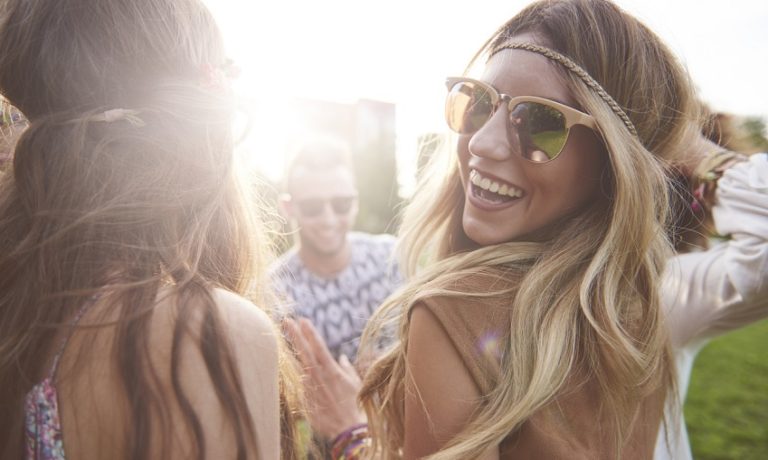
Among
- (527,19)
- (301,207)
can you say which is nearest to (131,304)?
(527,19)

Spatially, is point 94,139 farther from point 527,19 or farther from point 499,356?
point 527,19

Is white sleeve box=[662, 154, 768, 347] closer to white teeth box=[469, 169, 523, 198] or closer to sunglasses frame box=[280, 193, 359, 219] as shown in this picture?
white teeth box=[469, 169, 523, 198]

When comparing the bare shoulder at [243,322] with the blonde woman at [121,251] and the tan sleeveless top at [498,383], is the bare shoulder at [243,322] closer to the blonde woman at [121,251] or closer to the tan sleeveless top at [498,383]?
the blonde woman at [121,251]

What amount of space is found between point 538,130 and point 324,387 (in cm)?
134

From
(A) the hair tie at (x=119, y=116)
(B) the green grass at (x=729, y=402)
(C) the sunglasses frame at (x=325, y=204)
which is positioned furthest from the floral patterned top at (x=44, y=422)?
(B) the green grass at (x=729, y=402)

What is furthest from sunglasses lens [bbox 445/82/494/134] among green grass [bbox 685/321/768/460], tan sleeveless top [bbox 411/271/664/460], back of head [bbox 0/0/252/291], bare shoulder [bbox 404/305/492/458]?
green grass [bbox 685/321/768/460]

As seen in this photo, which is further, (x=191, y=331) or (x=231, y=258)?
(x=231, y=258)

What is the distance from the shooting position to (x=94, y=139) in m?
1.16

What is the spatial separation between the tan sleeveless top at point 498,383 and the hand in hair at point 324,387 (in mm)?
918

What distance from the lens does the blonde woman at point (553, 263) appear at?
4.17 ft

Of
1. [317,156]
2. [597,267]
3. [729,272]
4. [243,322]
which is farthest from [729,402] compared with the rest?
[243,322]

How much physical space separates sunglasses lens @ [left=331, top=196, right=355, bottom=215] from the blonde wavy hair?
2.63 m

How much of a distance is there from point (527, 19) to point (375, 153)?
16.4 m

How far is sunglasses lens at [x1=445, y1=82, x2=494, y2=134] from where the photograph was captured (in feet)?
5.04
